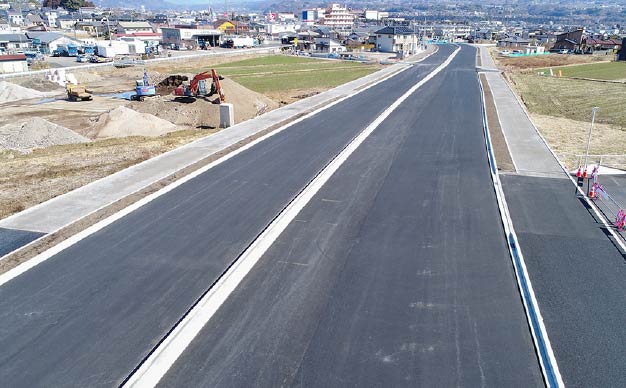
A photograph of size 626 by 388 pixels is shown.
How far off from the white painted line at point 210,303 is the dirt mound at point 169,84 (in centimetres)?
2939

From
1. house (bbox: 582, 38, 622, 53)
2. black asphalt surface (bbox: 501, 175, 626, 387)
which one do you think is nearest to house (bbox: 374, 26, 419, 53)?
house (bbox: 582, 38, 622, 53)

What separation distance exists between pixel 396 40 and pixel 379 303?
91.3 m

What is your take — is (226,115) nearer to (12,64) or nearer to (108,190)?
(108,190)

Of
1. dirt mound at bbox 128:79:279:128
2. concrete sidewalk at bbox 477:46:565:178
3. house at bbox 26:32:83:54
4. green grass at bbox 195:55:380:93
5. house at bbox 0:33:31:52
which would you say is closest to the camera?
concrete sidewalk at bbox 477:46:565:178

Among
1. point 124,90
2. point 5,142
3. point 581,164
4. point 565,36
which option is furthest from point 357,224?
point 565,36

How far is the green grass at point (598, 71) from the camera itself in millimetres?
53569

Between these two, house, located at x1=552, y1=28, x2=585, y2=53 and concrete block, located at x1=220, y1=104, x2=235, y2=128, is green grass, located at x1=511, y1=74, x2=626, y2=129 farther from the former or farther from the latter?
house, located at x1=552, y1=28, x2=585, y2=53

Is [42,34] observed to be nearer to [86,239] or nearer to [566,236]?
[86,239]

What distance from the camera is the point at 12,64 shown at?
2160 inches

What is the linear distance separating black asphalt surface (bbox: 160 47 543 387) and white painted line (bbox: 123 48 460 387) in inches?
7.6

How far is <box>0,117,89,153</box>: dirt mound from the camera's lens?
24.8m

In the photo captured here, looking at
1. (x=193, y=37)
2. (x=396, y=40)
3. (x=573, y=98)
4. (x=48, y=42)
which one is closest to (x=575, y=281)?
(x=573, y=98)

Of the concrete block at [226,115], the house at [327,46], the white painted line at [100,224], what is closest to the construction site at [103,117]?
the concrete block at [226,115]

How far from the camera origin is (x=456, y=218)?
1388 centimetres
